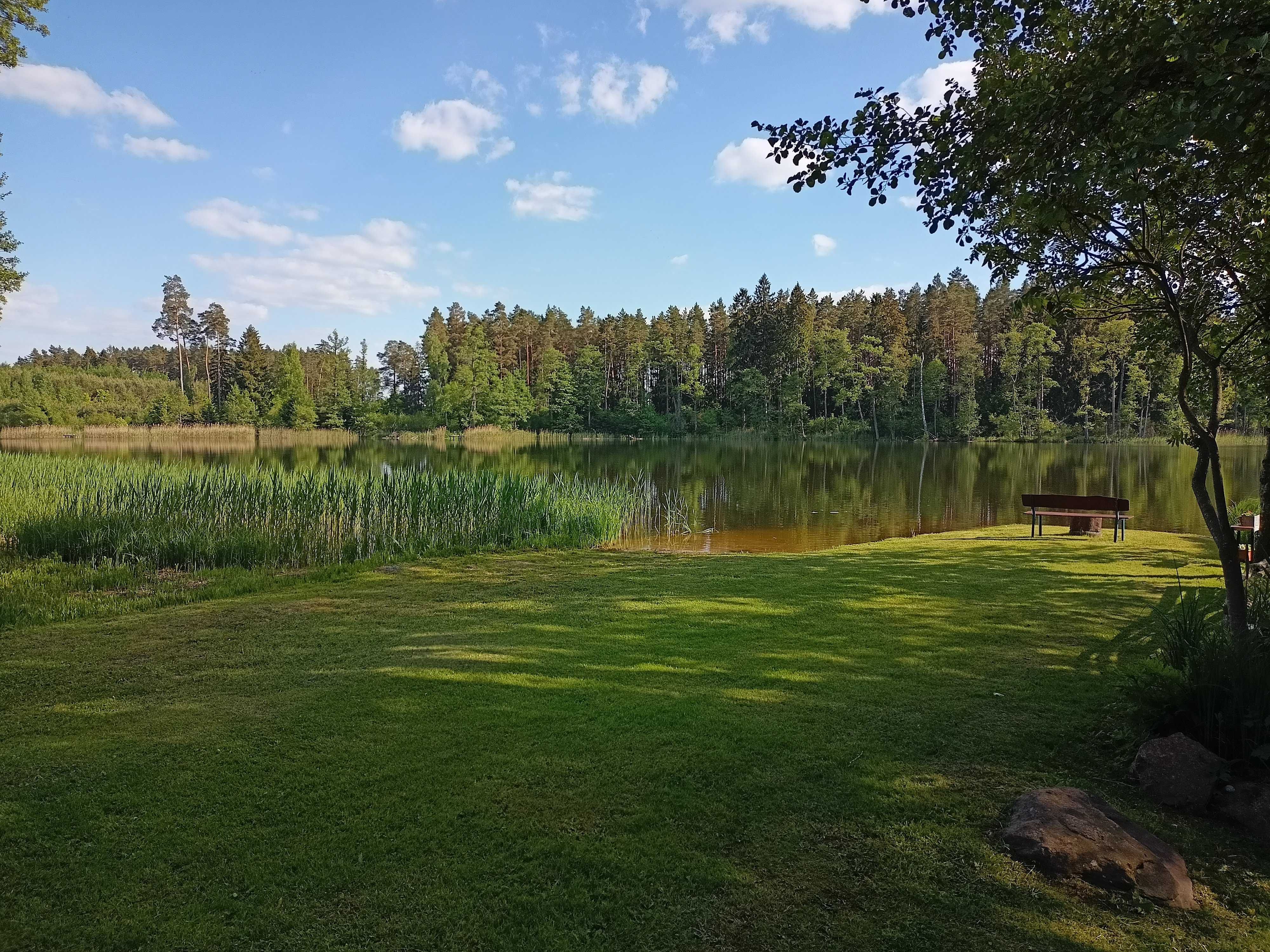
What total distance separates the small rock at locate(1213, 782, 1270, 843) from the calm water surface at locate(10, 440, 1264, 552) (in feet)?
35.6

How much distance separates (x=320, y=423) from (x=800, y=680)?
241ft

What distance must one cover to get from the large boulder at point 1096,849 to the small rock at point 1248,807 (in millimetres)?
506

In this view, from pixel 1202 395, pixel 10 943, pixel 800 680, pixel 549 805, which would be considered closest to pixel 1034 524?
pixel 1202 395

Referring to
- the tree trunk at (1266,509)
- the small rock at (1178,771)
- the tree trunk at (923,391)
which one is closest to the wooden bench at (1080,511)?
the tree trunk at (1266,509)

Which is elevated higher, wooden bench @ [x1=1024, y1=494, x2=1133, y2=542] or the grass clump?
wooden bench @ [x1=1024, y1=494, x2=1133, y2=542]

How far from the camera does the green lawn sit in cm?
263

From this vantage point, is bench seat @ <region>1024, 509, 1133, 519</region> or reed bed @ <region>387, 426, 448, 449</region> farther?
reed bed @ <region>387, 426, 448, 449</region>

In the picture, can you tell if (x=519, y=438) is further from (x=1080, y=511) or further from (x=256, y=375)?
(x=1080, y=511)

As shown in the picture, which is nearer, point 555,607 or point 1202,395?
point 1202,395

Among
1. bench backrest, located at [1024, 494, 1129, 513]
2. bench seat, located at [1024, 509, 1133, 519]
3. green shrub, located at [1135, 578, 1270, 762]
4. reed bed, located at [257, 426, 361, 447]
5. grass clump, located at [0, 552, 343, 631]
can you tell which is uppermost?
reed bed, located at [257, 426, 361, 447]

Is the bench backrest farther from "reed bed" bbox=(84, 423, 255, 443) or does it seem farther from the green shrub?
"reed bed" bbox=(84, 423, 255, 443)

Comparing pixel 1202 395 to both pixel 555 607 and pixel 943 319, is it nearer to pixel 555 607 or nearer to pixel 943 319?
pixel 555 607

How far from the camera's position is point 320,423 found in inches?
2783

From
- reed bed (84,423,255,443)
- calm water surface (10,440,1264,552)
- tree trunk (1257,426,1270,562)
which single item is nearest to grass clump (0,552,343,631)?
calm water surface (10,440,1264,552)
